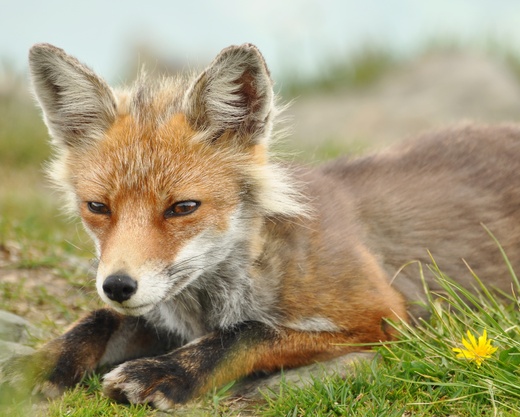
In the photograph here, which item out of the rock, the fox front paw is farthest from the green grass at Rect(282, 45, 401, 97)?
the fox front paw

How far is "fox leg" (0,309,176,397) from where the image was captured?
4.91 m

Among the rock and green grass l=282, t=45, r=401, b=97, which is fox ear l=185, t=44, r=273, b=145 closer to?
the rock

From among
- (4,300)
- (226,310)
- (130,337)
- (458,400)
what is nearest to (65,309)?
(4,300)

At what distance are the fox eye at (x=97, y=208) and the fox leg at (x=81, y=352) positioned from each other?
3.06 ft

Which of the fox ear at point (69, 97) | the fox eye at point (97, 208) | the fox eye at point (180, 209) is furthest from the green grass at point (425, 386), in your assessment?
the fox ear at point (69, 97)

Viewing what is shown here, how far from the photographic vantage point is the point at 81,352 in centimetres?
514

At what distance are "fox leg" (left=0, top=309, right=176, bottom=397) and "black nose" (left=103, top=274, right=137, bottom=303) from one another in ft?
3.13

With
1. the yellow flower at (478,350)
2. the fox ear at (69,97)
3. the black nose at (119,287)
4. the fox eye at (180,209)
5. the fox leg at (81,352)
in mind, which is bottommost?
the fox leg at (81,352)

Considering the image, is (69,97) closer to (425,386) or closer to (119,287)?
(119,287)

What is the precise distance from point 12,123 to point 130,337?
802cm

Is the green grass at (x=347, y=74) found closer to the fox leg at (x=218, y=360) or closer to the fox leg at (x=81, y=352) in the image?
the fox leg at (x=81, y=352)

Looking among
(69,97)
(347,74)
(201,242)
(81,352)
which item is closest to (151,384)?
(81,352)

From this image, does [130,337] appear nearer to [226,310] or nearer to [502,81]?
[226,310]

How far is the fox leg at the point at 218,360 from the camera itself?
A: 4.65 metres
